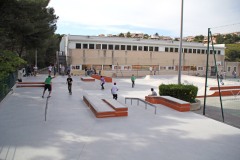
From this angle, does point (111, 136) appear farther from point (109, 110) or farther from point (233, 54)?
point (233, 54)

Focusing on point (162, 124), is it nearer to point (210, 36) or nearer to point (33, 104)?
point (210, 36)

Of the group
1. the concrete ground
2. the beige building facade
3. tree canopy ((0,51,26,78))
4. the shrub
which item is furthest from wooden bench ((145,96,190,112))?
the beige building facade

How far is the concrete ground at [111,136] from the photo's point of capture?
22.5 feet

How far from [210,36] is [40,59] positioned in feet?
150

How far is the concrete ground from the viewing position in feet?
22.5

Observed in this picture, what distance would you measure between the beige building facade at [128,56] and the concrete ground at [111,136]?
98.6ft

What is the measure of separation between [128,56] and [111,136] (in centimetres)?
3879

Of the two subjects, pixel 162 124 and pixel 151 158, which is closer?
pixel 151 158

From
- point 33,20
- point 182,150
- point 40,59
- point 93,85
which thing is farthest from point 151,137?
point 40,59

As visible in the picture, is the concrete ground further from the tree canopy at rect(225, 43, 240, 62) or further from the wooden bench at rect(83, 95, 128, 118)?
the tree canopy at rect(225, 43, 240, 62)

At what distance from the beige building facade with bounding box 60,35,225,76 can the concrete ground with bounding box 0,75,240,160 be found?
98.6 ft

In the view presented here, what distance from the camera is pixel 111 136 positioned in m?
8.38

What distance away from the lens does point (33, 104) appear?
13.8m

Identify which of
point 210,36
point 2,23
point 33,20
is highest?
point 33,20
